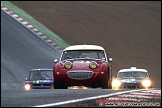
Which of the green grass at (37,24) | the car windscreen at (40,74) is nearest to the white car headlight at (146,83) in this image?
the car windscreen at (40,74)

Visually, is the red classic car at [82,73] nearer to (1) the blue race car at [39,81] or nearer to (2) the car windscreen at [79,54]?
(2) the car windscreen at [79,54]

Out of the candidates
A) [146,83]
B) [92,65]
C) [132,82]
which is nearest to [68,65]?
[92,65]

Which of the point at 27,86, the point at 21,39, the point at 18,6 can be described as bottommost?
the point at 27,86

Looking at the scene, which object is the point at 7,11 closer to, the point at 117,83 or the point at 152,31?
the point at 152,31

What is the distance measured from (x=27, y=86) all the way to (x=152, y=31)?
1934cm

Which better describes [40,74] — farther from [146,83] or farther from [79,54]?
[79,54]

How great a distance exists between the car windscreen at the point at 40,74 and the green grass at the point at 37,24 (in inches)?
377

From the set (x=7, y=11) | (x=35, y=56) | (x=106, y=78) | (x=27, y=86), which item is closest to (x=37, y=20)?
(x=7, y=11)

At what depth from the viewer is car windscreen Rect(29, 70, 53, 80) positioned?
22.4m

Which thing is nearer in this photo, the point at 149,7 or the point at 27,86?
the point at 27,86

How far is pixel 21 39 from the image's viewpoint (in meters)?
31.4

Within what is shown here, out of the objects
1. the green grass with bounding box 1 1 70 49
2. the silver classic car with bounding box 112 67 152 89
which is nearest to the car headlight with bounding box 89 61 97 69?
the silver classic car with bounding box 112 67 152 89

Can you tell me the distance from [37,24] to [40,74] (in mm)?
14295

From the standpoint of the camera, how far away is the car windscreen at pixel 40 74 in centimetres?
2242
